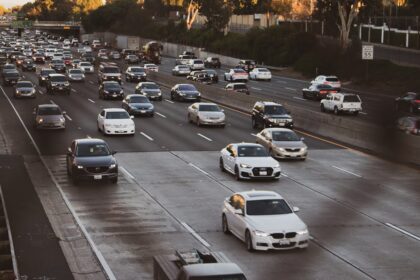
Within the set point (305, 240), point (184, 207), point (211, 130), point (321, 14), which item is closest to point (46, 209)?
point (184, 207)

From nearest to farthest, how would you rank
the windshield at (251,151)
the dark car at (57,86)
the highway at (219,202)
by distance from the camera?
the highway at (219,202)
the windshield at (251,151)
the dark car at (57,86)

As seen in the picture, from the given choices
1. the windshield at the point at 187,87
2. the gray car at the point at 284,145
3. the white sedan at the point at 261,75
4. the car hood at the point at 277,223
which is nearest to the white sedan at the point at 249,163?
the gray car at the point at 284,145

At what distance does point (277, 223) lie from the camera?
20.9 meters

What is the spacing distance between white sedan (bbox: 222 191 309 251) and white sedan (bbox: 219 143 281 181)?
8.23 m

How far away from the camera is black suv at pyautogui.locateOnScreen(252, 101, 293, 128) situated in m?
47.2

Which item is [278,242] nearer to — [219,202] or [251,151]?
[219,202]

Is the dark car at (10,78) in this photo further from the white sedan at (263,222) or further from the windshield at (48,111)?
the white sedan at (263,222)

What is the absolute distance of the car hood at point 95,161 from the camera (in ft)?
101

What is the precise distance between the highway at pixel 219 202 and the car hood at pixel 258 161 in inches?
27.0

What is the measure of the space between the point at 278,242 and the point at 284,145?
55.0ft

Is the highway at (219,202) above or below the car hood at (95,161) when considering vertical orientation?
below

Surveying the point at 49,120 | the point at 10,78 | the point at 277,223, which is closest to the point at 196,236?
the point at 277,223

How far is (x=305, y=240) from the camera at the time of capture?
20375mm

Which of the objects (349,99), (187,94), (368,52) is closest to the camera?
(349,99)
